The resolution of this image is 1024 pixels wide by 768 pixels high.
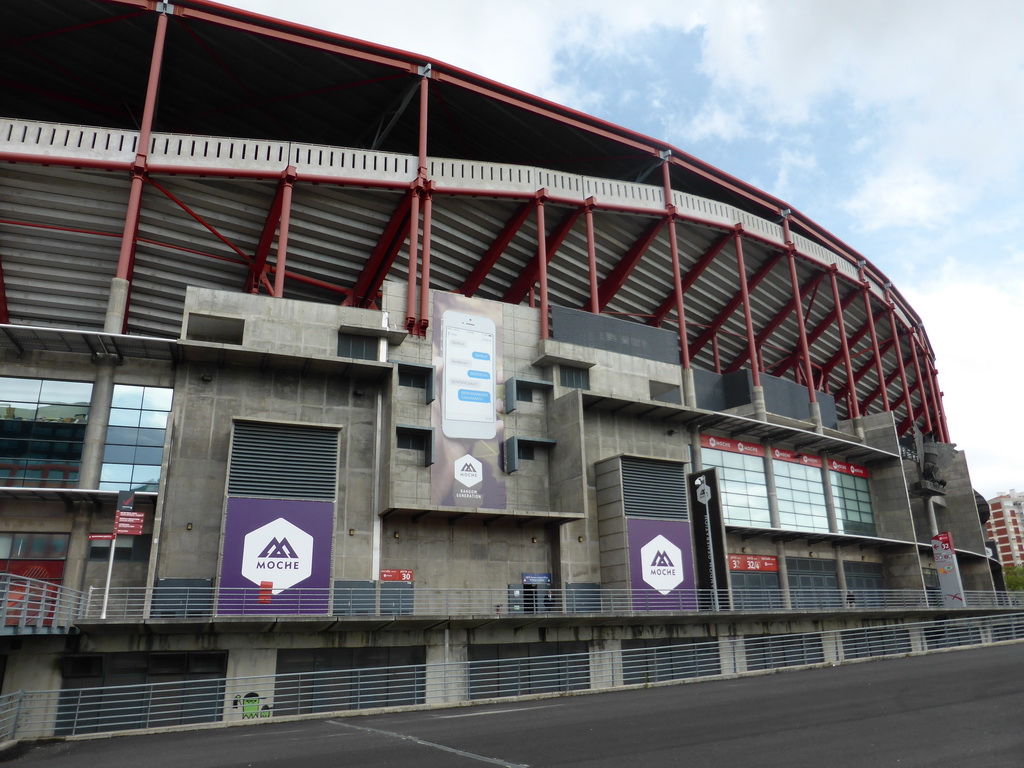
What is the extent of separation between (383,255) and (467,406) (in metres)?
11.3

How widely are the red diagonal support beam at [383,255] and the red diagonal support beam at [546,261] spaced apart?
22.4 feet

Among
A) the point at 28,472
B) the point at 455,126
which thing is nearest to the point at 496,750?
the point at 28,472

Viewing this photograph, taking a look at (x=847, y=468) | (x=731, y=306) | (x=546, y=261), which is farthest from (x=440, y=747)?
(x=731, y=306)

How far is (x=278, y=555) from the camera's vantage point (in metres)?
25.1

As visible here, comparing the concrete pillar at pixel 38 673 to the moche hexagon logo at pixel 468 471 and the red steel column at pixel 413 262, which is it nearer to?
the moche hexagon logo at pixel 468 471

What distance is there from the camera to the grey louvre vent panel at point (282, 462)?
2569cm

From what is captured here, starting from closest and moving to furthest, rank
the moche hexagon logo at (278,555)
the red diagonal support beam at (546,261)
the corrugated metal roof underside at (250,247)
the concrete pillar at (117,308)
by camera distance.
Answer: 1. the moche hexagon logo at (278,555)
2. the concrete pillar at (117,308)
3. the corrugated metal roof underside at (250,247)
4. the red diagonal support beam at (546,261)

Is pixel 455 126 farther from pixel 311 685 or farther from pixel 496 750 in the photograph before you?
pixel 496 750

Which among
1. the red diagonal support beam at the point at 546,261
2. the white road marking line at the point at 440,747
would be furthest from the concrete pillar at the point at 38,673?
the red diagonal support beam at the point at 546,261

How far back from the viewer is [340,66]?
36.2 m

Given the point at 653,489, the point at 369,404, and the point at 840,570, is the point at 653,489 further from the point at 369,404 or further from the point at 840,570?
the point at 840,570

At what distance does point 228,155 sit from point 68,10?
30.3 feet

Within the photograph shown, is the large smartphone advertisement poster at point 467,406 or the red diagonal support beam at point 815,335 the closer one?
the large smartphone advertisement poster at point 467,406

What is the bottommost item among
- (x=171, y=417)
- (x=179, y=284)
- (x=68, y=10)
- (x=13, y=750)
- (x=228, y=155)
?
(x=13, y=750)
